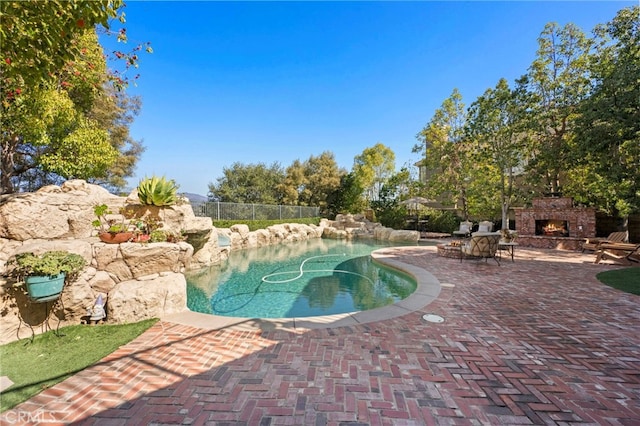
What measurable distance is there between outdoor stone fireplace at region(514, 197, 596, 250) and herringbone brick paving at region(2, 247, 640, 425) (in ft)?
29.8

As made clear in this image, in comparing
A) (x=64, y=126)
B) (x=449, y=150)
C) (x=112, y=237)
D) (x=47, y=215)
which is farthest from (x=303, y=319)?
(x=449, y=150)

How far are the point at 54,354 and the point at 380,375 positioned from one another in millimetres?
4006

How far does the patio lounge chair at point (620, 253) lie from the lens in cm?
785

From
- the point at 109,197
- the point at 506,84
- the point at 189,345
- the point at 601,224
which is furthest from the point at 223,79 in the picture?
the point at 601,224

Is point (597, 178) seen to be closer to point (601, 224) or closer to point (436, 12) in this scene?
point (601, 224)

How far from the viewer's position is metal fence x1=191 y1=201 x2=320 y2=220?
14819mm

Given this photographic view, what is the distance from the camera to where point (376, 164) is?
93.0ft

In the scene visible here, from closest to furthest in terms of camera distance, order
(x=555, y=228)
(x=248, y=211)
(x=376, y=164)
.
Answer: (x=555, y=228) → (x=248, y=211) → (x=376, y=164)

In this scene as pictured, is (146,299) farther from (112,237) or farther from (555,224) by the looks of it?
(555,224)

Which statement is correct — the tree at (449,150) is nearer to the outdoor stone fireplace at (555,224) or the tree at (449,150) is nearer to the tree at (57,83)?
the outdoor stone fireplace at (555,224)

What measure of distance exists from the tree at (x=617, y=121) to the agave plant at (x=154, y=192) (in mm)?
14517

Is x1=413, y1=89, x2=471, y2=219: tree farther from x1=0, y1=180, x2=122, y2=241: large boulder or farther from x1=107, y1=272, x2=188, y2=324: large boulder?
x1=0, y1=180, x2=122, y2=241: large boulder

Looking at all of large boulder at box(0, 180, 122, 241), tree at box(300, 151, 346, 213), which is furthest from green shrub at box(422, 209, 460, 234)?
large boulder at box(0, 180, 122, 241)

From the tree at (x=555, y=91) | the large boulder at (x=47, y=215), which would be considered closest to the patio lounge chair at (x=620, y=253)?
the tree at (x=555, y=91)
